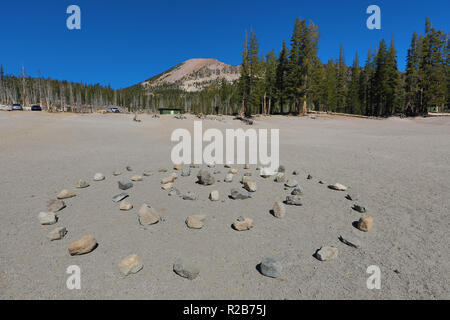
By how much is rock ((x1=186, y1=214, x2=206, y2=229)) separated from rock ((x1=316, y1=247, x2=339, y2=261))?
1.83m

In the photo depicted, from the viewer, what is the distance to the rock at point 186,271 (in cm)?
249

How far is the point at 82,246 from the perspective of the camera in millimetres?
2840

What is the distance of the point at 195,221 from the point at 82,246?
5.28ft

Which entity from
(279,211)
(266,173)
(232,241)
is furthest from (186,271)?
(266,173)

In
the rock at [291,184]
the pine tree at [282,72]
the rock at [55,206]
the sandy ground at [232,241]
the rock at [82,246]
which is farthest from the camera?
the pine tree at [282,72]

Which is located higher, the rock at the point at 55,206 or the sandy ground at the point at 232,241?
the rock at the point at 55,206

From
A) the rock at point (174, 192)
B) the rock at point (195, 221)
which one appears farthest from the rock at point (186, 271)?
the rock at point (174, 192)

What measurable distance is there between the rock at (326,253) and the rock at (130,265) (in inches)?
89.4

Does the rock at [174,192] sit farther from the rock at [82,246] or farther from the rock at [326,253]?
the rock at [326,253]

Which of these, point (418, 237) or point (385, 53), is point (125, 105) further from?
point (418, 237)

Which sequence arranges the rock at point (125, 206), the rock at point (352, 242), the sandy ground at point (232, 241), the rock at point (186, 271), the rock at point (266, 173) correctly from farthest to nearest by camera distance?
the rock at point (266, 173)
the rock at point (125, 206)
the rock at point (352, 242)
the rock at point (186, 271)
the sandy ground at point (232, 241)

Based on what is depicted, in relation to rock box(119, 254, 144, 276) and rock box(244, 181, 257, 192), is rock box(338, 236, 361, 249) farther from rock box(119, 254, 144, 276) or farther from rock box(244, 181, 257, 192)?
rock box(119, 254, 144, 276)
